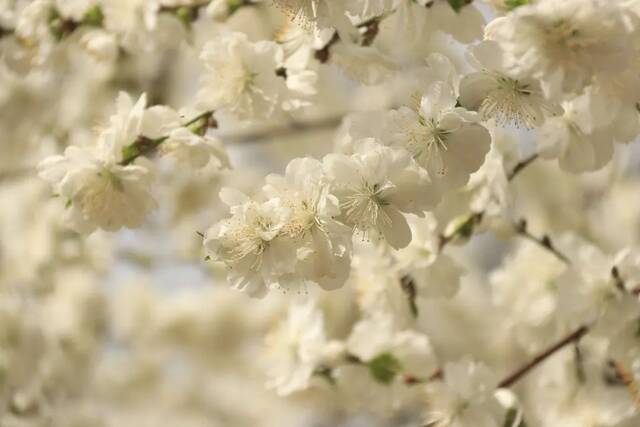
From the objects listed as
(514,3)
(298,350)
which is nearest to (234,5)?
(514,3)

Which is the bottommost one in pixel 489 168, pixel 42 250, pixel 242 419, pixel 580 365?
pixel 242 419

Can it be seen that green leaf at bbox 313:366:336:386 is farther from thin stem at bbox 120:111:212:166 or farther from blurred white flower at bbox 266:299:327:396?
thin stem at bbox 120:111:212:166

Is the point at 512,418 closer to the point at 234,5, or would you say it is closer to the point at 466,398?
the point at 466,398

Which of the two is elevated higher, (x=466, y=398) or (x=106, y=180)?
(x=106, y=180)

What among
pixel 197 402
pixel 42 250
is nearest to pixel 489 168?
pixel 42 250

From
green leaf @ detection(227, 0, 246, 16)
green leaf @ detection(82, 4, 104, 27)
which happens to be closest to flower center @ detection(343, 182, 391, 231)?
green leaf @ detection(227, 0, 246, 16)

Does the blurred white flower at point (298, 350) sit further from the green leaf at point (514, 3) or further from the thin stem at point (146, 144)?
the green leaf at point (514, 3)

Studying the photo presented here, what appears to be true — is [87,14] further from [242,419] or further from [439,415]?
[242,419]

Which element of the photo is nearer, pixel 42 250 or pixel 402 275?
pixel 402 275
